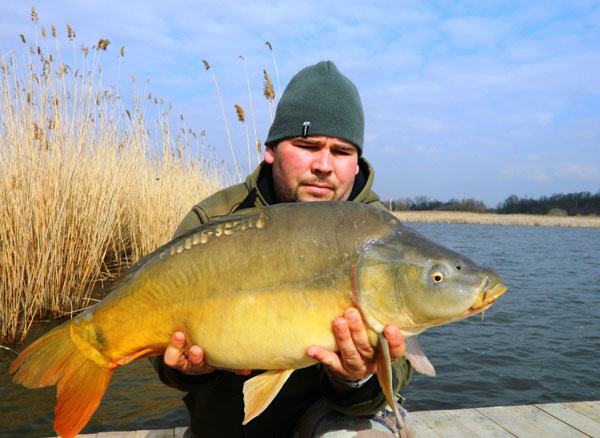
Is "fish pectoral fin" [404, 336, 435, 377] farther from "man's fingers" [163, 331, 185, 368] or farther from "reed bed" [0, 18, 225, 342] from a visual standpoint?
"reed bed" [0, 18, 225, 342]

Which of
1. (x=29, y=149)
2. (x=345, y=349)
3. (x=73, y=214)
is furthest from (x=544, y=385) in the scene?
(x=29, y=149)

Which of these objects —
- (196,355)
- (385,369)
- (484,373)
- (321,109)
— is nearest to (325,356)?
(385,369)

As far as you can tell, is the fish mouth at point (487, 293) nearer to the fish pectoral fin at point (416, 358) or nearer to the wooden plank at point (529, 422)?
the fish pectoral fin at point (416, 358)

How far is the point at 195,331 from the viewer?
5.56 ft

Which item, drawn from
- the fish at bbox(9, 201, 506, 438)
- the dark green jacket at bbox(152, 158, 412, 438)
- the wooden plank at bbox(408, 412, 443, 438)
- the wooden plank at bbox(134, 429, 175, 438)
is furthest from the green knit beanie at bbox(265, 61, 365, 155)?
the wooden plank at bbox(134, 429, 175, 438)

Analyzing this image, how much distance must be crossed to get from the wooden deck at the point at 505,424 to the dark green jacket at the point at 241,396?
2.66 ft

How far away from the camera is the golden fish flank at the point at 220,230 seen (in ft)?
5.74

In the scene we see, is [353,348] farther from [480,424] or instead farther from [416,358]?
[480,424]

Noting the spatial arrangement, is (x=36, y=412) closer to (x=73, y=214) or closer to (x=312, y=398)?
(x=73, y=214)

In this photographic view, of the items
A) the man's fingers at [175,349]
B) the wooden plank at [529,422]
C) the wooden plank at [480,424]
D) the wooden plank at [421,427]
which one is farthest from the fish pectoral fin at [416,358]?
the wooden plank at [529,422]

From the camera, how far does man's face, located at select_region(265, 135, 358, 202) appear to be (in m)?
2.42

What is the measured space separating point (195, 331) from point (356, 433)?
2.65ft

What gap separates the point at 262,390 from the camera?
1.70m

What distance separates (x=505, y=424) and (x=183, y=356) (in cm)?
228
